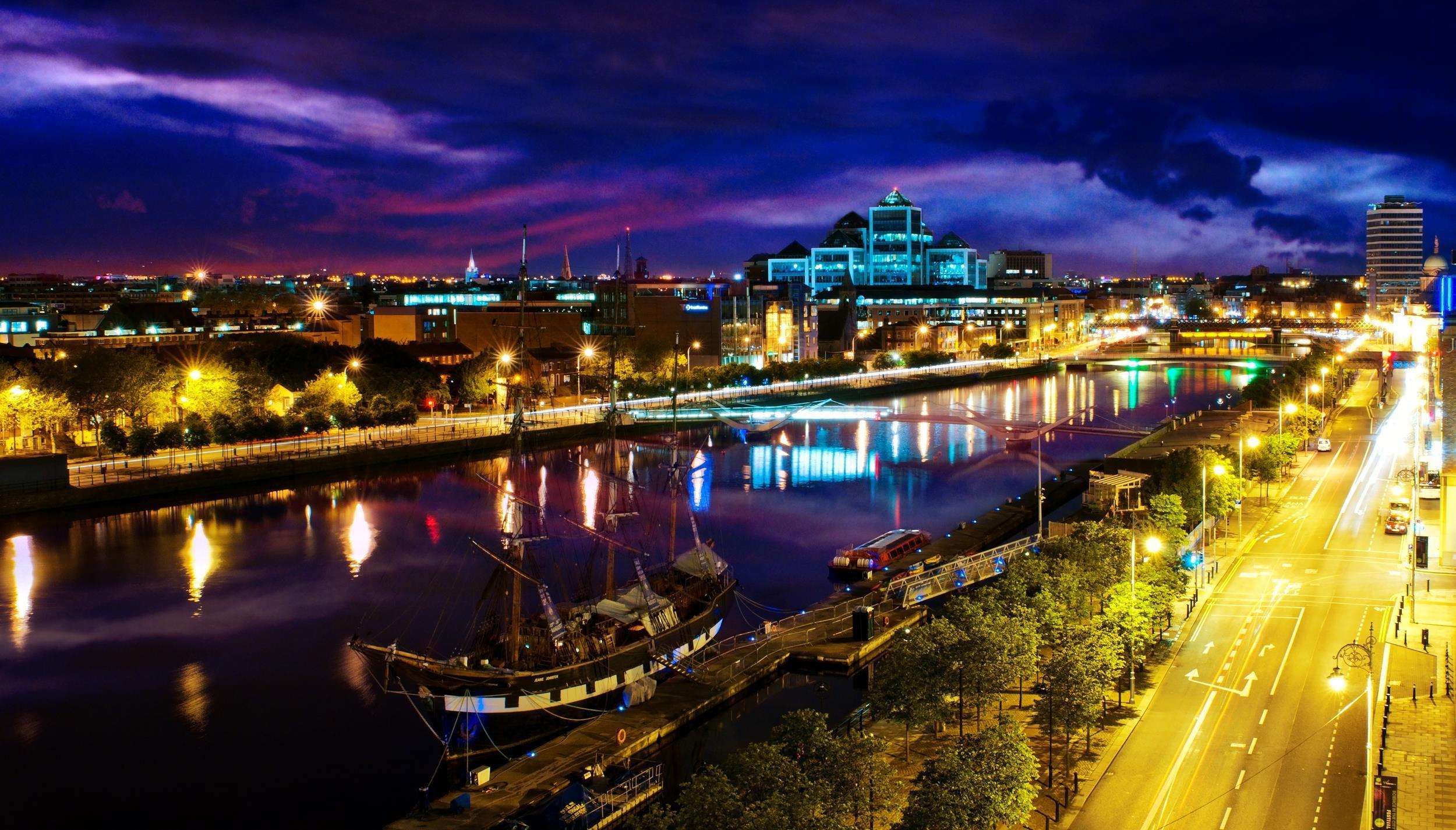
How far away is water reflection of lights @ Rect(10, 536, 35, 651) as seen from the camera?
16641mm

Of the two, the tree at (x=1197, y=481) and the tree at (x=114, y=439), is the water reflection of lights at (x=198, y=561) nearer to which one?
the tree at (x=114, y=439)

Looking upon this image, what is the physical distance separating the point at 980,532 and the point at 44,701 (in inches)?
557

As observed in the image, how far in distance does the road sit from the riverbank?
13.9 meters

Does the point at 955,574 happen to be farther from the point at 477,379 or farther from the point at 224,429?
the point at 477,379

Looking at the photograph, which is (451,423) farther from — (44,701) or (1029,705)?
(1029,705)

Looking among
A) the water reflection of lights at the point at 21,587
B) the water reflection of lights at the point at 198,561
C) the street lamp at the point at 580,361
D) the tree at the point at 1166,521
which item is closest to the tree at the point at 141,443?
the water reflection of lights at the point at 198,561

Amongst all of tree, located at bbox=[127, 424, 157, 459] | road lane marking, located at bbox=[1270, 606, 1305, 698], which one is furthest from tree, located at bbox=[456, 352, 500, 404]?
road lane marking, located at bbox=[1270, 606, 1305, 698]

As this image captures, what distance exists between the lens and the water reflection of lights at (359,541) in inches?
813

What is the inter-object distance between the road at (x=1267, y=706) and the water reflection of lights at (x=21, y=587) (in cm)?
1411

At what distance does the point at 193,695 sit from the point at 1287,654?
12.3 m

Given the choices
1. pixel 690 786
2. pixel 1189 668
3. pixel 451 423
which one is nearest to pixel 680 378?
pixel 451 423

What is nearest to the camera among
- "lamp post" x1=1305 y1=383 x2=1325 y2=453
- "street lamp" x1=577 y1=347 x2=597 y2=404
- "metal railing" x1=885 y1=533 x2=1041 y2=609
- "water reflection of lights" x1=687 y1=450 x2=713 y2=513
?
"metal railing" x1=885 y1=533 x2=1041 y2=609

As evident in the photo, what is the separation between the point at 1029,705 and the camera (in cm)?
1212

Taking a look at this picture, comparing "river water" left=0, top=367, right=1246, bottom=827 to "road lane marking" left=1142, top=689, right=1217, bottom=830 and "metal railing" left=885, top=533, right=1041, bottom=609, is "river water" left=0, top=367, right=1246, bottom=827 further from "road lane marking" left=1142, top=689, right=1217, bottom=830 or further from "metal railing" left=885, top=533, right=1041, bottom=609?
"road lane marking" left=1142, top=689, right=1217, bottom=830
